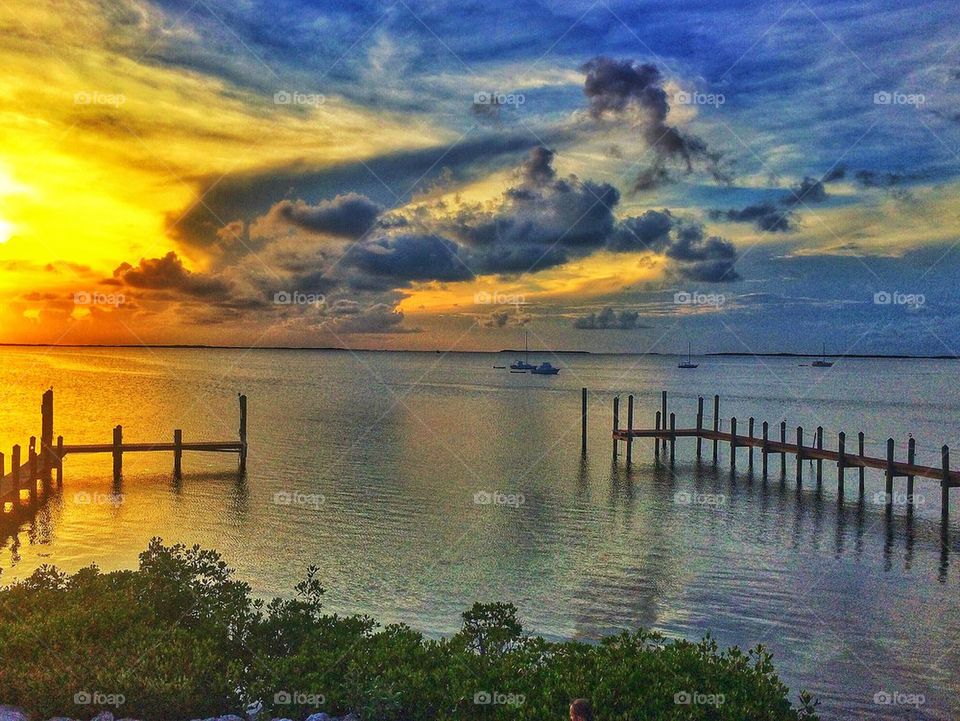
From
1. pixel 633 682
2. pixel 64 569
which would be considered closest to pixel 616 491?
pixel 64 569

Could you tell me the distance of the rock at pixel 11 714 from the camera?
30.3ft

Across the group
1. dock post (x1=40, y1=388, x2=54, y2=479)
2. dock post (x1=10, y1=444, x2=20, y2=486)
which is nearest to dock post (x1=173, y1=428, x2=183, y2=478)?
dock post (x1=40, y1=388, x2=54, y2=479)

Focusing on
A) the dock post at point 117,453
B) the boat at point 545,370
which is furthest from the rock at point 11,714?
the boat at point 545,370

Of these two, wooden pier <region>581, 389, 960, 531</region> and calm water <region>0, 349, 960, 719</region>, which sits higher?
wooden pier <region>581, 389, 960, 531</region>

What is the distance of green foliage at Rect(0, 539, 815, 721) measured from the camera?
9.79 metres

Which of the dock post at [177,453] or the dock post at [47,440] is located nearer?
the dock post at [47,440]

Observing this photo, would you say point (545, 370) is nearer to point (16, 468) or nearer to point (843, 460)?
point (843, 460)

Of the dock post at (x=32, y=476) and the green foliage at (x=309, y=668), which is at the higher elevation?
the green foliage at (x=309, y=668)

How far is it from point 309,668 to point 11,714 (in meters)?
3.64

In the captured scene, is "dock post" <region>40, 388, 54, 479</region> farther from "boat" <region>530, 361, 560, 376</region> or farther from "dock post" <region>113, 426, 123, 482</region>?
"boat" <region>530, 361, 560, 376</region>

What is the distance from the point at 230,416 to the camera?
71500mm

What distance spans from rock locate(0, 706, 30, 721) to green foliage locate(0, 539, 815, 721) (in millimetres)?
197

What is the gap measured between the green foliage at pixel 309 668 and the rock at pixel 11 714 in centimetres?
20

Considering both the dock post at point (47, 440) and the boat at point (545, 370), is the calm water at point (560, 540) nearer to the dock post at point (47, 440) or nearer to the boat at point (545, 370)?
the dock post at point (47, 440)
